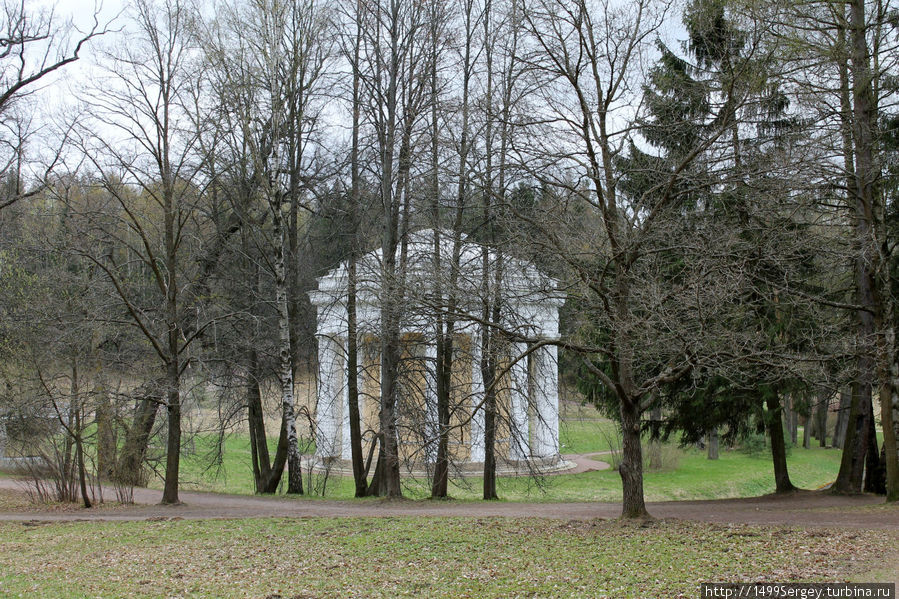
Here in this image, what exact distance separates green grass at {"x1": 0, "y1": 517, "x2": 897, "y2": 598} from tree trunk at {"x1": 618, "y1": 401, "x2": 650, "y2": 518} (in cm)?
43

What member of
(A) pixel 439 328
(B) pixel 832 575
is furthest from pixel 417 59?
(B) pixel 832 575

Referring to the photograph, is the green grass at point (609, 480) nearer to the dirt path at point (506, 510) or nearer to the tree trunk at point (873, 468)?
the dirt path at point (506, 510)

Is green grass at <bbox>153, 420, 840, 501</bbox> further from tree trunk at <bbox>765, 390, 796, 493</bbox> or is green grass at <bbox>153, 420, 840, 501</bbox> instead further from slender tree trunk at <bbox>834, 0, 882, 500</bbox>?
slender tree trunk at <bbox>834, 0, 882, 500</bbox>

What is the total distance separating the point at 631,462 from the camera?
10766 millimetres

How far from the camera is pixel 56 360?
15734 mm

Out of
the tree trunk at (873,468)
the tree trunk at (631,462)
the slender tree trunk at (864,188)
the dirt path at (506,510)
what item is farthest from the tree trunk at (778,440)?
the tree trunk at (631,462)

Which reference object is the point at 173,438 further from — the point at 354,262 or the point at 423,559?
the point at 423,559

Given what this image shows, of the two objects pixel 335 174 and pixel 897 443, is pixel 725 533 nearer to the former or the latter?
pixel 897 443

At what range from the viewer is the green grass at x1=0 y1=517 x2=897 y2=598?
7.46m

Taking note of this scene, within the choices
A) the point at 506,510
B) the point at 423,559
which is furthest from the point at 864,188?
the point at 423,559

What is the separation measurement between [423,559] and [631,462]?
3.55 meters

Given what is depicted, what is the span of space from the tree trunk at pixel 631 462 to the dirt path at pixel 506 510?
4.27 feet

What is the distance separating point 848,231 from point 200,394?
15597 mm

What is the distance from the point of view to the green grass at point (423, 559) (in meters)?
7.46
